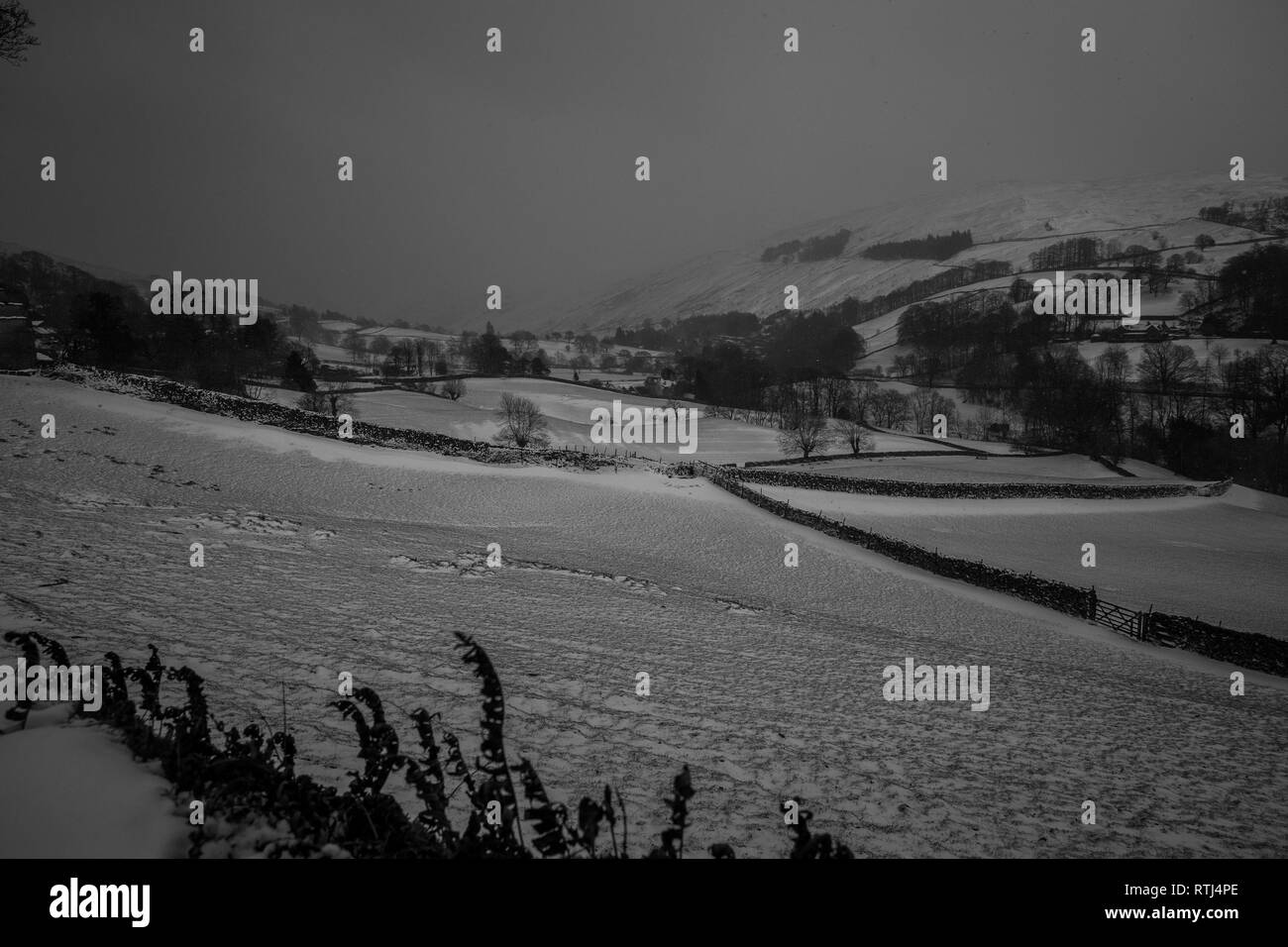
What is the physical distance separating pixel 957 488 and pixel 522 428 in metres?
34.9

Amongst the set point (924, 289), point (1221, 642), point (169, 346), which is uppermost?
point (924, 289)

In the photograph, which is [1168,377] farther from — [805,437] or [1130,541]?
[1130,541]

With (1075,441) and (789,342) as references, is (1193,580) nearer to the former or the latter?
(1075,441)

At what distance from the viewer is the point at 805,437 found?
174 feet

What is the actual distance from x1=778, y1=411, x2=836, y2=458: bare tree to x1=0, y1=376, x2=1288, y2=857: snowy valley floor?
1252 inches

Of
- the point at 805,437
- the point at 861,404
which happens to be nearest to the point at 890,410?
the point at 861,404

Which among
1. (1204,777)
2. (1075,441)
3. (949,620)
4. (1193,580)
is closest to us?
(1204,777)

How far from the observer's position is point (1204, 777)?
838 centimetres

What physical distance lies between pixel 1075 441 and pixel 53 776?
81.5 metres

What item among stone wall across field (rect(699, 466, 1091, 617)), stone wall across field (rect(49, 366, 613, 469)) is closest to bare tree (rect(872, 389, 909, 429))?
stone wall across field (rect(699, 466, 1091, 617))

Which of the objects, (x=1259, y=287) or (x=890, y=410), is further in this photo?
(x=1259, y=287)

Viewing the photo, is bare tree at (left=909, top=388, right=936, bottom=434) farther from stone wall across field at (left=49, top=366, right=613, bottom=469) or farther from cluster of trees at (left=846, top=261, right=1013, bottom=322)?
cluster of trees at (left=846, top=261, right=1013, bottom=322)
